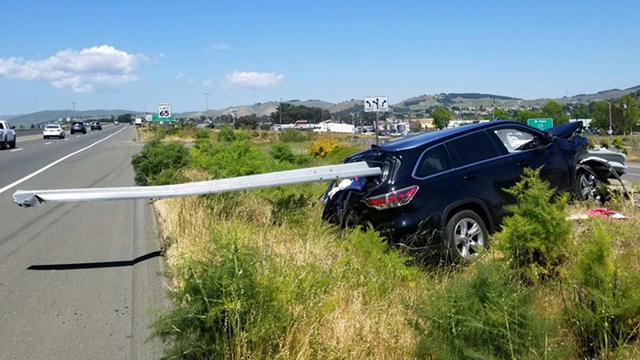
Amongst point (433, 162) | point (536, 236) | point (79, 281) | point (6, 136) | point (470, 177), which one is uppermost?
point (433, 162)

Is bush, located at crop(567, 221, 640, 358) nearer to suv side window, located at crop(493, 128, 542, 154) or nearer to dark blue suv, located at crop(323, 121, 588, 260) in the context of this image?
dark blue suv, located at crop(323, 121, 588, 260)

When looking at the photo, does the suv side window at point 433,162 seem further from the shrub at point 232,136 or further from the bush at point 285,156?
the bush at point 285,156

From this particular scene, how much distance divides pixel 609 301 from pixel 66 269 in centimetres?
624

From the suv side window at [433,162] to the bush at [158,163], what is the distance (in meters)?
6.67

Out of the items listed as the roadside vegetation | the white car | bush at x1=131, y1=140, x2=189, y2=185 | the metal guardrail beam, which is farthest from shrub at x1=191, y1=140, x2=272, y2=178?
the white car

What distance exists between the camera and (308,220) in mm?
8852

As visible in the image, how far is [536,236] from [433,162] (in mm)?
2392

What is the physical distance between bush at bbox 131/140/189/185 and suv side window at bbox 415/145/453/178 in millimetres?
6667

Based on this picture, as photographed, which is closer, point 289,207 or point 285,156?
point 289,207

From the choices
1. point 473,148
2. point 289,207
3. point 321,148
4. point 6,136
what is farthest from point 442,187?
point 6,136

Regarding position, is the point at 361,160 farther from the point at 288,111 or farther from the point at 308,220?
the point at 288,111

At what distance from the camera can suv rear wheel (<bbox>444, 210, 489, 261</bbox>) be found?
23.0 feet

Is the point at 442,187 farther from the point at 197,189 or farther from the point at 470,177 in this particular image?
the point at 197,189

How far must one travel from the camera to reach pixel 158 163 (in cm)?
1380
